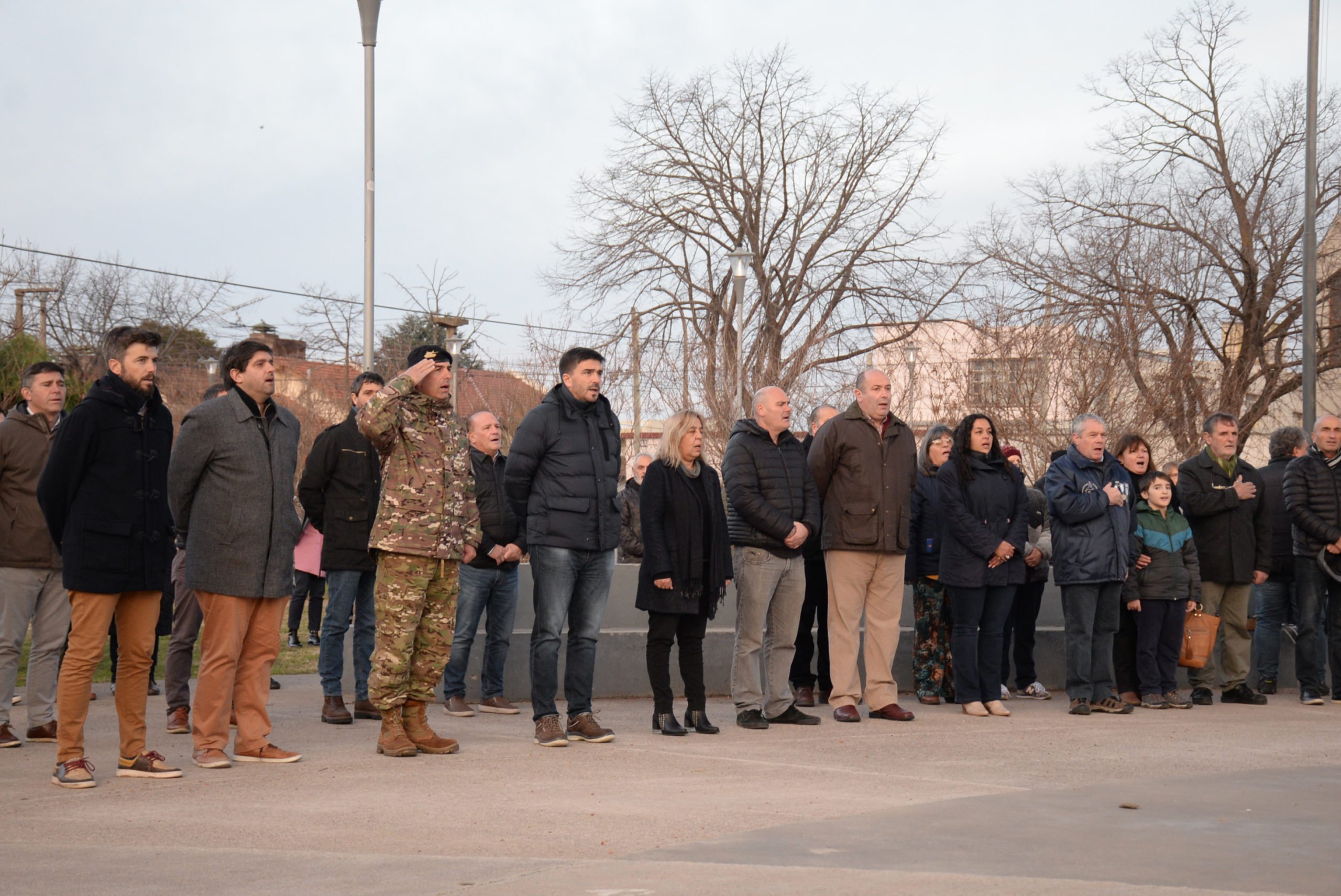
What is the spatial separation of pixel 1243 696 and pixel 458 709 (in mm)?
6181

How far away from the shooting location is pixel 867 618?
956 cm

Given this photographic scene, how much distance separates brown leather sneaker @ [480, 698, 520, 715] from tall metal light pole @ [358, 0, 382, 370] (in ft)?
14.8

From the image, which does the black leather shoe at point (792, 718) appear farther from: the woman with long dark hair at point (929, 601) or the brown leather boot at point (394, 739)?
the brown leather boot at point (394, 739)

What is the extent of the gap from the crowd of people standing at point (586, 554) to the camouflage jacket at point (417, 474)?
0.7 inches

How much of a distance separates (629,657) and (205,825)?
5134 millimetres

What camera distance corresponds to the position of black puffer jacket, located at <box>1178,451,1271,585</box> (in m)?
10.7

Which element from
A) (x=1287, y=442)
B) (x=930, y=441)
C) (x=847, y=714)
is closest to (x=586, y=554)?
(x=847, y=714)

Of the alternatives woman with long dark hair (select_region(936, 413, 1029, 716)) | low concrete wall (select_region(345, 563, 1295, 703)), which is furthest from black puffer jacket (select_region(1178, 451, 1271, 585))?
woman with long dark hair (select_region(936, 413, 1029, 716))

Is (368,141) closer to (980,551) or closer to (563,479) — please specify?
(563,479)

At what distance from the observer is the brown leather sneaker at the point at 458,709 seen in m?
9.48

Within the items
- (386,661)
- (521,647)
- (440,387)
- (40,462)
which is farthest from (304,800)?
(521,647)

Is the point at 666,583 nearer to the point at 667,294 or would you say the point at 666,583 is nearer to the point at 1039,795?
the point at 1039,795

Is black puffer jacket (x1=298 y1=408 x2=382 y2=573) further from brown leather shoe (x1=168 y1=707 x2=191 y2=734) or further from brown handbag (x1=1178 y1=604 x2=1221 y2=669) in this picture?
brown handbag (x1=1178 y1=604 x2=1221 y2=669)

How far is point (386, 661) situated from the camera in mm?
7445
